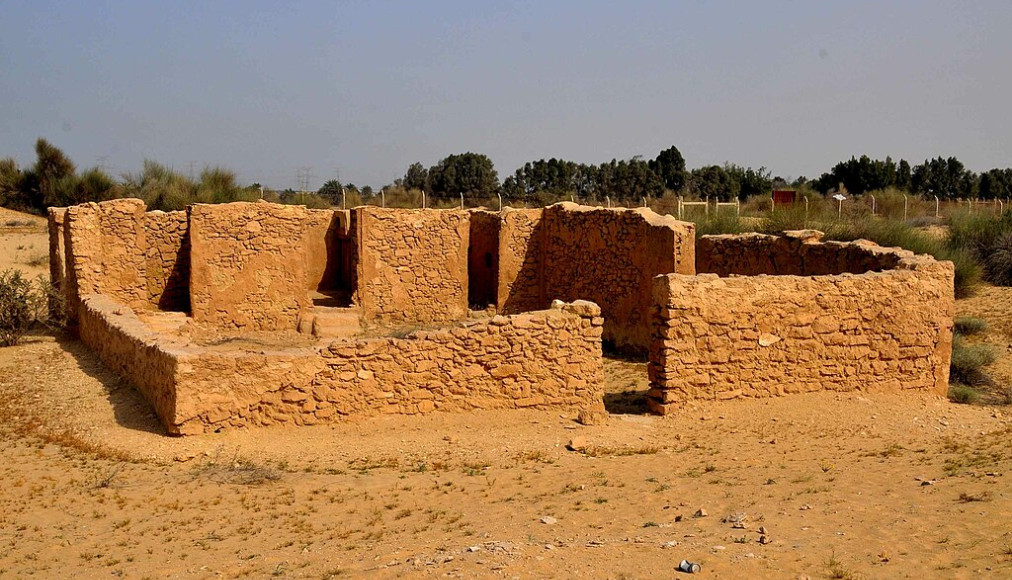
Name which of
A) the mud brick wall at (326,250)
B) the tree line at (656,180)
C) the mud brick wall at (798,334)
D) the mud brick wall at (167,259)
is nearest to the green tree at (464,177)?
the tree line at (656,180)

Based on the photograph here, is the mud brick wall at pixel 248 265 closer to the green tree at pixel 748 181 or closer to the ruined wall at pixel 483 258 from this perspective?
the ruined wall at pixel 483 258

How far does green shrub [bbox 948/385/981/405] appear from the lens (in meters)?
11.8

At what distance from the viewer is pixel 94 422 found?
367 inches

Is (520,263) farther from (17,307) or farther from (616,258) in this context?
(17,307)

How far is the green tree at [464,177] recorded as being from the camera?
48.8 m

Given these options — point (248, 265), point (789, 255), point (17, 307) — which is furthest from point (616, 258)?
point (17, 307)

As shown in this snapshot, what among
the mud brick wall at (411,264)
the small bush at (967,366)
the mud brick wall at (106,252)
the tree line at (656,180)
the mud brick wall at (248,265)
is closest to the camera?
the small bush at (967,366)

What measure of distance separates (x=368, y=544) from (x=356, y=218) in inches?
414

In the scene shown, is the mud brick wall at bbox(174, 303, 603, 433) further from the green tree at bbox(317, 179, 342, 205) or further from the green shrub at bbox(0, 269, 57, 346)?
the green tree at bbox(317, 179, 342, 205)

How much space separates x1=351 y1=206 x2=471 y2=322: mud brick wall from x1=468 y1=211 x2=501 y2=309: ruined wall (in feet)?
2.87

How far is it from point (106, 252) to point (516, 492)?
373 inches

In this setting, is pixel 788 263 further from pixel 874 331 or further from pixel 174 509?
pixel 174 509

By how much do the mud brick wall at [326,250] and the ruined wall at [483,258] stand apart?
102 inches

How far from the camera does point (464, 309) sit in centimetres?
1689
